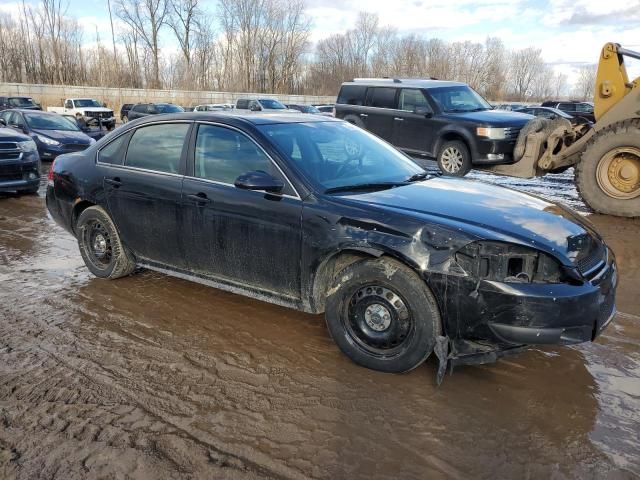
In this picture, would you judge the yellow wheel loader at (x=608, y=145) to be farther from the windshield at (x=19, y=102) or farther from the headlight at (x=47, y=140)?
the windshield at (x=19, y=102)

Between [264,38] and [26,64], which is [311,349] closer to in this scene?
[26,64]

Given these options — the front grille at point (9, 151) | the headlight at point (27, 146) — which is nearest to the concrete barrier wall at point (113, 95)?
the headlight at point (27, 146)

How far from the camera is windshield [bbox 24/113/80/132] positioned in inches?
540

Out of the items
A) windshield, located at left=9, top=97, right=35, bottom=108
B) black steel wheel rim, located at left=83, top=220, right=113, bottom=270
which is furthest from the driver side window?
windshield, located at left=9, top=97, right=35, bottom=108

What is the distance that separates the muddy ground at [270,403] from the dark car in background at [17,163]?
5.48 meters

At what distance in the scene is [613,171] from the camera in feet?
27.1

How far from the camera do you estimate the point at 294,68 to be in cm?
6594

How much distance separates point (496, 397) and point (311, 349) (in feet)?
4.23

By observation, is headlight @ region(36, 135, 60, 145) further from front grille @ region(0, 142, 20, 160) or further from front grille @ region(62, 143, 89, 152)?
front grille @ region(0, 142, 20, 160)

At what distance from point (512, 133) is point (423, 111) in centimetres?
196

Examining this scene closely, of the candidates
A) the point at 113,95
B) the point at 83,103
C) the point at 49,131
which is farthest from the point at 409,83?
the point at 113,95

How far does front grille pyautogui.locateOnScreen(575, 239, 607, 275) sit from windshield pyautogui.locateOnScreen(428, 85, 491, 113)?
799 centimetres

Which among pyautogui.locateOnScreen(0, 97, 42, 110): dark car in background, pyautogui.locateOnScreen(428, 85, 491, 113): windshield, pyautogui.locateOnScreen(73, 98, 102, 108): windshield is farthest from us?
pyautogui.locateOnScreen(73, 98, 102, 108): windshield

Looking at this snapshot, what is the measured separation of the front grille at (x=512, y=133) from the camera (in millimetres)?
9984
